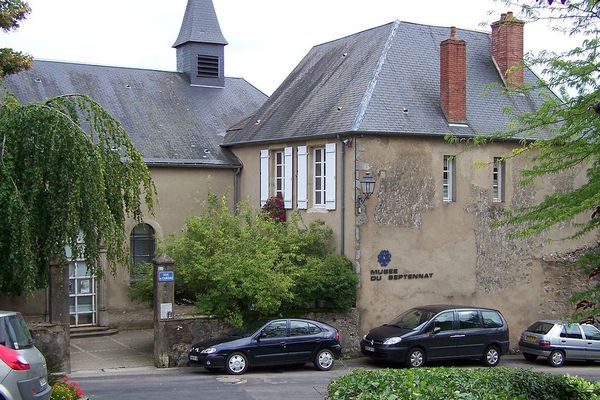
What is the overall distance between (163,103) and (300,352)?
43.4 feet

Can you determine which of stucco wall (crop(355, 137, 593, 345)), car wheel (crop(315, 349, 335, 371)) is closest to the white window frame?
stucco wall (crop(355, 137, 593, 345))

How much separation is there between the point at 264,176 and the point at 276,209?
157cm

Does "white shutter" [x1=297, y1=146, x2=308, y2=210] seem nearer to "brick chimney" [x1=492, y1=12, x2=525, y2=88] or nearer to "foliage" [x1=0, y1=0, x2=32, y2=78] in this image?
"brick chimney" [x1=492, y1=12, x2=525, y2=88]

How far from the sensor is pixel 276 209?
83.6 ft

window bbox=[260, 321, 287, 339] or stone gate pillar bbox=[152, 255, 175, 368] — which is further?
stone gate pillar bbox=[152, 255, 175, 368]

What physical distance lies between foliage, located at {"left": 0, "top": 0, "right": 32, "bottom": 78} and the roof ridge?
8.89 metres

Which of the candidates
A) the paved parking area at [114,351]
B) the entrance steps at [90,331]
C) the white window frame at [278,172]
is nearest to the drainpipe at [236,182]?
the white window frame at [278,172]

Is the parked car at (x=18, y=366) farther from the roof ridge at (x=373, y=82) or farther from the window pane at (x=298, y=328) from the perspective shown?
the roof ridge at (x=373, y=82)

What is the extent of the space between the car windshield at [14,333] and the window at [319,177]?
13.1m

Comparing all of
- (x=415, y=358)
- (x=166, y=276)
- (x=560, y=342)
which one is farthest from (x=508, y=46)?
(x=166, y=276)

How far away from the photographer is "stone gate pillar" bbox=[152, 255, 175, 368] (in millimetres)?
20469

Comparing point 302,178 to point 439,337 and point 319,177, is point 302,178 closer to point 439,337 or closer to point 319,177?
point 319,177

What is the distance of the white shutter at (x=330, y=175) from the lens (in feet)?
77.3

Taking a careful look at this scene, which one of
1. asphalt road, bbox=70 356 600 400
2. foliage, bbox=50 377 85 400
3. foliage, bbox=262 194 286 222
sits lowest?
asphalt road, bbox=70 356 600 400
